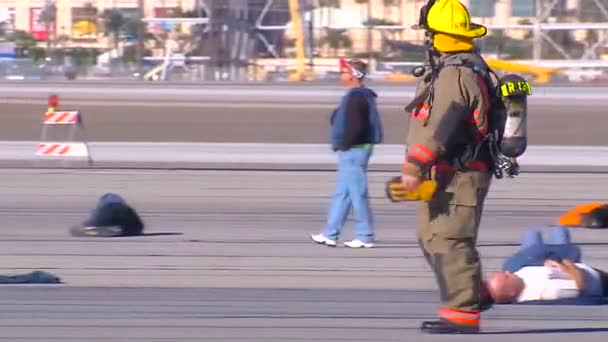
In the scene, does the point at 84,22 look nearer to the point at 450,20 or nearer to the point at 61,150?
the point at 61,150

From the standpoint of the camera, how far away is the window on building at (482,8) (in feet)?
209

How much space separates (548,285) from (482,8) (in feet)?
191

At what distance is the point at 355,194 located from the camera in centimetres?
1125

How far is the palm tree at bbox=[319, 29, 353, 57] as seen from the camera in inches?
2719

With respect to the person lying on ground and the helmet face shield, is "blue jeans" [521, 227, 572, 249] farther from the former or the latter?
the helmet face shield

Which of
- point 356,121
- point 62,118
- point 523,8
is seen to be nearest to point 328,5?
point 523,8

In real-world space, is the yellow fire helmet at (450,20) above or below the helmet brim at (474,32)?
above

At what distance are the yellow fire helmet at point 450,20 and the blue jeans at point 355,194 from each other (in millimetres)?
4555

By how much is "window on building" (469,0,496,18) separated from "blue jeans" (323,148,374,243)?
52.5 m

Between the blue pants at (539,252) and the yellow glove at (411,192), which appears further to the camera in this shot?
the blue pants at (539,252)

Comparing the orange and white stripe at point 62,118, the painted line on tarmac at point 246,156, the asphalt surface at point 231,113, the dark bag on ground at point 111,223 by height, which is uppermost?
the orange and white stripe at point 62,118

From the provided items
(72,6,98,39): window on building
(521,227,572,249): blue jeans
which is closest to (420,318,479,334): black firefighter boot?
(521,227,572,249): blue jeans

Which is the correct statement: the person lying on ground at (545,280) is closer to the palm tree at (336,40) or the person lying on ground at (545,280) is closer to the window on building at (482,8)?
the window on building at (482,8)

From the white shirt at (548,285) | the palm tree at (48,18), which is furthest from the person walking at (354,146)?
the palm tree at (48,18)
